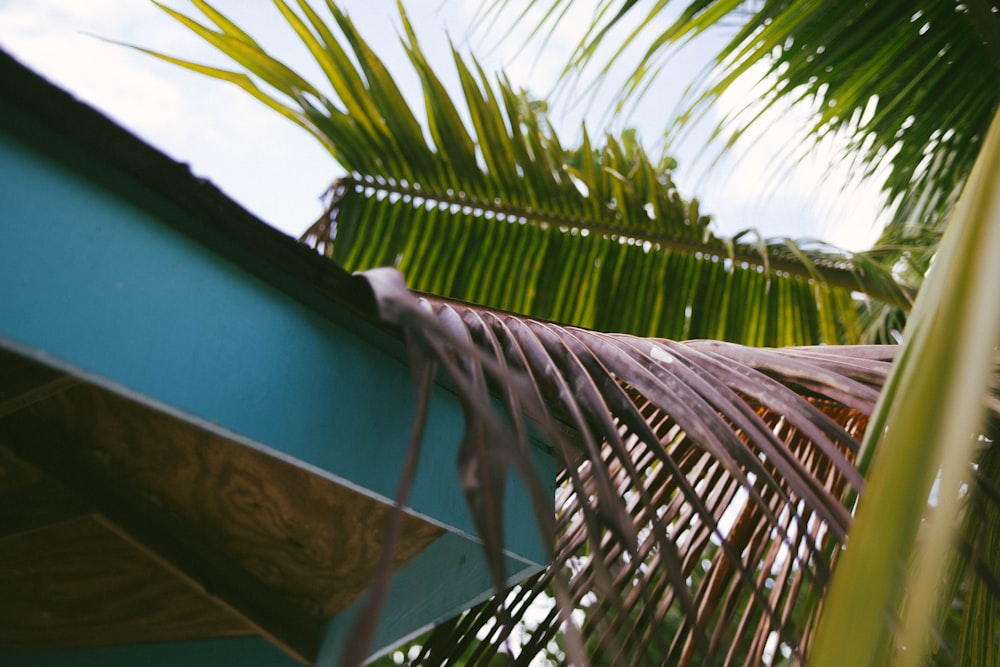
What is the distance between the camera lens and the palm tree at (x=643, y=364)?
14.0 inches

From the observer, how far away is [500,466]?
41 cm

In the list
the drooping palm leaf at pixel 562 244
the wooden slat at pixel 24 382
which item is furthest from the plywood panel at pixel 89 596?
the drooping palm leaf at pixel 562 244

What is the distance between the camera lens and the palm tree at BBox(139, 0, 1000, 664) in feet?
1.17

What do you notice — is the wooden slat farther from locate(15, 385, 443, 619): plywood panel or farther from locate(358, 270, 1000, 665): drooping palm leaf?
locate(358, 270, 1000, 665): drooping palm leaf

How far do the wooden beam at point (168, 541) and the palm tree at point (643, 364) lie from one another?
26 cm

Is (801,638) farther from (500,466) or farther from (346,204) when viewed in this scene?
(346,204)

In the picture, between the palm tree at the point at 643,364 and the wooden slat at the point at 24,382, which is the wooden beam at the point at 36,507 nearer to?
the wooden slat at the point at 24,382

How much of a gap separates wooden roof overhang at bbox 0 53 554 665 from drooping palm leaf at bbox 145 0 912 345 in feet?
3.38

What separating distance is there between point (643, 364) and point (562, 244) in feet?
5.14

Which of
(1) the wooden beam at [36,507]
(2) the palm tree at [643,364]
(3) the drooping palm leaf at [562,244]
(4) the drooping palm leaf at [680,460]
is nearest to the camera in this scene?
(2) the palm tree at [643,364]

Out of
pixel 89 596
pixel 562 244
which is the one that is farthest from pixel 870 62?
pixel 89 596

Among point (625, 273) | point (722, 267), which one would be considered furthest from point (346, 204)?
point (722, 267)

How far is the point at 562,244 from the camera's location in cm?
227

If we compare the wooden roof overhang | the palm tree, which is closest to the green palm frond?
the palm tree
